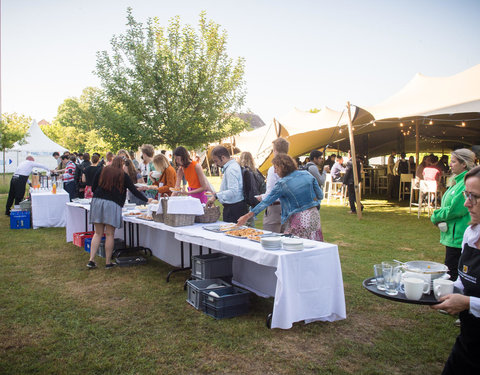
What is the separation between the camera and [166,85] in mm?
12461

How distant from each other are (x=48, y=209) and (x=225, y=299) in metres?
6.56

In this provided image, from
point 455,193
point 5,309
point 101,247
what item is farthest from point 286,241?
point 101,247

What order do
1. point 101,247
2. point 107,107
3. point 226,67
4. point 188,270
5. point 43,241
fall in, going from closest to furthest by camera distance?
point 188,270 < point 101,247 < point 43,241 < point 107,107 < point 226,67

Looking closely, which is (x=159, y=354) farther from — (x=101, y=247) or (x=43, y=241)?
(x=43, y=241)

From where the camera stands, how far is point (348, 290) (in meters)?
4.35

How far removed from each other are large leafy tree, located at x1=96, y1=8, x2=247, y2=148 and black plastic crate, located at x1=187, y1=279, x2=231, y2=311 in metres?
8.98

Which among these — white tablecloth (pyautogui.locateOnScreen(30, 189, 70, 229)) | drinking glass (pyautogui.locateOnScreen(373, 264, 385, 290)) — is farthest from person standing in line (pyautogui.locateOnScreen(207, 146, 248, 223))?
white tablecloth (pyautogui.locateOnScreen(30, 189, 70, 229))

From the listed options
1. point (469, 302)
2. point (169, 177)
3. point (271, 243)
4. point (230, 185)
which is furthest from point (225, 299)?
point (169, 177)

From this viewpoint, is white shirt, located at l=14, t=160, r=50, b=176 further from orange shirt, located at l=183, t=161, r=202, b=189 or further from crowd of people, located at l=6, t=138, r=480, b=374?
orange shirt, located at l=183, t=161, r=202, b=189

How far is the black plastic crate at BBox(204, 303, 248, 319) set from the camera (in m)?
3.59

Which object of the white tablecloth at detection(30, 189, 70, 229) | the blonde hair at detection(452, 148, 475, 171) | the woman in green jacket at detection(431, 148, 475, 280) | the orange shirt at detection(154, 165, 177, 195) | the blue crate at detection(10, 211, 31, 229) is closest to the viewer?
the woman in green jacket at detection(431, 148, 475, 280)

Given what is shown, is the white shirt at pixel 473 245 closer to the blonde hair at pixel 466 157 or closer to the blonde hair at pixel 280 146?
the blonde hair at pixel 466 157

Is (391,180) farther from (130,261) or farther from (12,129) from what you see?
(12,129)

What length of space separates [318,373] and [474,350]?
1.35 meters
